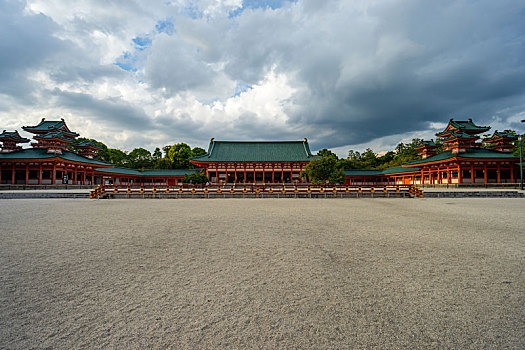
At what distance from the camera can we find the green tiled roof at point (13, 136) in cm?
3094

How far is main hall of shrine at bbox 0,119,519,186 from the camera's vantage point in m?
29.8

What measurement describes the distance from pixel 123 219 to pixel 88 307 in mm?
6779

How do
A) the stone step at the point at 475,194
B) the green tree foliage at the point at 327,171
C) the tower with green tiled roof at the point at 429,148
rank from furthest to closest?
1. the tower with green tiled roof at the point at 429,148
2. the green tree foliage at the point at 327,171
3. the stone step at the point at 475,194

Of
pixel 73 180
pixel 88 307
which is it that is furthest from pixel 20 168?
pixel 88 307

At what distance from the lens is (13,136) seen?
3142 cm

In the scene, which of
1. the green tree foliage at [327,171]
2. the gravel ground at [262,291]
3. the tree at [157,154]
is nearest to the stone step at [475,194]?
the green tree foliage at [327,171]

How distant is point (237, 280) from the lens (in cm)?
362

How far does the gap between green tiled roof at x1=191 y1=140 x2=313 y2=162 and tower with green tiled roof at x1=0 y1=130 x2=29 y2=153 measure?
23.8 meters

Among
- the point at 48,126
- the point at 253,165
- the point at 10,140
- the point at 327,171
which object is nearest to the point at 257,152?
the point at 253,165

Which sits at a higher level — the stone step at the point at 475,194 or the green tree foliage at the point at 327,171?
the green tree foliage at the point at 327,171

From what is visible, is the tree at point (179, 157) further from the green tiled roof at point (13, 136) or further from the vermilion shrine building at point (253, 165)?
the green tiled roof at point (13, 136)

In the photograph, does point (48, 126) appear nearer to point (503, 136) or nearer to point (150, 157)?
point (150, 157)

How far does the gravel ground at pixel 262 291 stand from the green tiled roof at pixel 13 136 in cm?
3762

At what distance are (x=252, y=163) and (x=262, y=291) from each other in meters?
33.8
